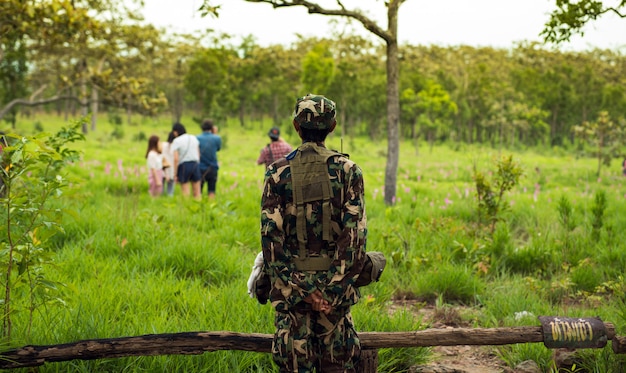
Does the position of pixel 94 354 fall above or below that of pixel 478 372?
above

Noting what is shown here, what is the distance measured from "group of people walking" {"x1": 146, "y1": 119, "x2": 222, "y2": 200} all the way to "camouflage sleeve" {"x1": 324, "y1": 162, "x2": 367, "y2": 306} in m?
7.66

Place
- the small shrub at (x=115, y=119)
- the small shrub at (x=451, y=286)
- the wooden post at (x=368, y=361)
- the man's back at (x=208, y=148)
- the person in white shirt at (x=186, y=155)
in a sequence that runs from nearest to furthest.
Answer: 1. the wooden post at (x=368, y=361)
2. the small shrub at (x=451, y=286)
3. the person in white shirt at (x=186, y=155)
4. the man's back at (x=208, y=148)
5. the small shrub at (x=115, y=119)

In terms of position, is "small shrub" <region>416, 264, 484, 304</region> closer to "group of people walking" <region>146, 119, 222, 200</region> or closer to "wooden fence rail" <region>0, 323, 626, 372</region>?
"wooden fence rail" <region>0, 323, 626, 372</region>

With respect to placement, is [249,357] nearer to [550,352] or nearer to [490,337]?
[490,337]

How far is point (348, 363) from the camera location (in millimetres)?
2971

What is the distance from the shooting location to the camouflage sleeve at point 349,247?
2.82 meters

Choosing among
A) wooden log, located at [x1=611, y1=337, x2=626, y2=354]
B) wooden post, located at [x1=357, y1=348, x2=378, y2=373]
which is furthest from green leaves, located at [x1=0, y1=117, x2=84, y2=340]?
wooden log, located at [x1=611, y1=337, x2=626, y2=354]

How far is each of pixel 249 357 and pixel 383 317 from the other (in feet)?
3.91

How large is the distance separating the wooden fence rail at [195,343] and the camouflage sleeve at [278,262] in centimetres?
64

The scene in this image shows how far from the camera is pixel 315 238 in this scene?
114 inches

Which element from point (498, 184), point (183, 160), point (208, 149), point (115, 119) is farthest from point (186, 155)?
point (115, 119)

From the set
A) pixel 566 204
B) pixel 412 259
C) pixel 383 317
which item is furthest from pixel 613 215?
pixel 383 317

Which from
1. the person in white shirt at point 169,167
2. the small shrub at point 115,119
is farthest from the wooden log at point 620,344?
→ the small shrub at point 115,119

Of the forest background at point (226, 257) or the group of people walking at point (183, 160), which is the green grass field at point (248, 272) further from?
the group of people walking at point (183, 160)
